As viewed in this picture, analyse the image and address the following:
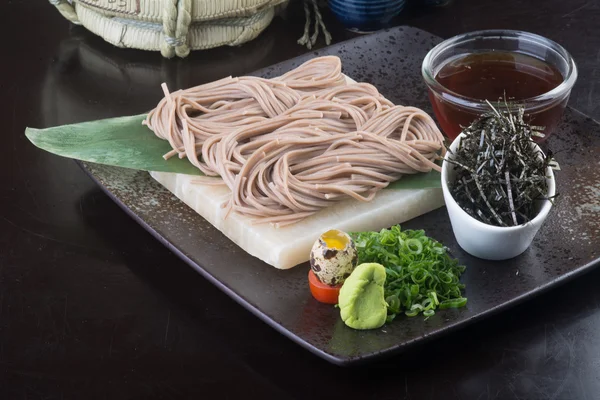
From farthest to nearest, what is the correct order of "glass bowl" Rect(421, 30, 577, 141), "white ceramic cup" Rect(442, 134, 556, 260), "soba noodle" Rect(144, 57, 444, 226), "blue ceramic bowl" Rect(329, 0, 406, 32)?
"blue ceramic bowl" Rect(329, 0, 406, 32)
"glass bowl" Rect(421, 30, 577, 141)
"soba noodle" Rect(144, 57, 444, 226)
"white ceramic cup" Rect(442, 134, 556, 260)

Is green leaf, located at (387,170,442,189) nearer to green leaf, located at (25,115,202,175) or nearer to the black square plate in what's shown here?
the black square plate

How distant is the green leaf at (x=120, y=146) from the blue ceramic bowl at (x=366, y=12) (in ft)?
4.24

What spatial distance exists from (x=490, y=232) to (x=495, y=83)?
812 mm

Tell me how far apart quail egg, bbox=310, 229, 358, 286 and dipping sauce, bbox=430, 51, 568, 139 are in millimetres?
832

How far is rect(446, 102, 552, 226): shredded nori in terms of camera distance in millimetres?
2527

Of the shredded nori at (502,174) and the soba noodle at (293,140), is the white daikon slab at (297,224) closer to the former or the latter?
the soba noodle at (293,140)

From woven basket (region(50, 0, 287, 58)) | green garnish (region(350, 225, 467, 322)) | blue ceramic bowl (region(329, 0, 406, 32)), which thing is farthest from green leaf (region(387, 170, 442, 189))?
blue ceramic bowl (region(329, 0, 406, 32))

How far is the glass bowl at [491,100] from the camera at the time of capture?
2979 mm

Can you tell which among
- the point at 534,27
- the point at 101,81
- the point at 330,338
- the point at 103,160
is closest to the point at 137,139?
the point at 103,160

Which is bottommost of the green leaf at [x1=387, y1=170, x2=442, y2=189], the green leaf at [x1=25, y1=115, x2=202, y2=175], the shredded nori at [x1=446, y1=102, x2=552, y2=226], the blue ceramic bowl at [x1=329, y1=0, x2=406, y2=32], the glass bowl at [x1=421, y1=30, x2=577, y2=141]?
the blue ceramic bowl at [x1=329, y1=0, x2=406, y2=32]

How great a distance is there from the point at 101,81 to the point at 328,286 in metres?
1.79

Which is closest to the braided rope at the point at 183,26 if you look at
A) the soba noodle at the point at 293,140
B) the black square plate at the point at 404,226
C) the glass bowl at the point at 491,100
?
the soba noodle at the point at 293,140

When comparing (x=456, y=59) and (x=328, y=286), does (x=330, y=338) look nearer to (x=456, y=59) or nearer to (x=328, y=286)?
(x=328, y=286)

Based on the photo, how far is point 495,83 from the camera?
3.16 meters
